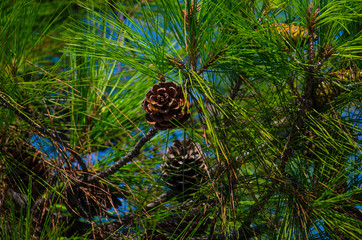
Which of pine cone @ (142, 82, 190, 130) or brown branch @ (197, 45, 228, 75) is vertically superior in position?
brown branch @ (197, 45, 228, 75)

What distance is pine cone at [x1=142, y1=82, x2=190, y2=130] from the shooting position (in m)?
0.54

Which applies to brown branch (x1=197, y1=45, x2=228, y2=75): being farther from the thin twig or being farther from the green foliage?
the thin twig

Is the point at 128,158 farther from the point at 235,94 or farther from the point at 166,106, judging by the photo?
the point at 235,94

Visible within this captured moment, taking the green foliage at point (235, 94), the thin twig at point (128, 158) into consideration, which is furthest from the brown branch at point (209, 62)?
the thin twig at point (128, 158)

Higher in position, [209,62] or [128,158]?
Answer: [209,62]

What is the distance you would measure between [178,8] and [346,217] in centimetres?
38

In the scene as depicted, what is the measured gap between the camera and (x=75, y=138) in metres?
0.80

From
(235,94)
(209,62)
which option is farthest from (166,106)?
(235,94)

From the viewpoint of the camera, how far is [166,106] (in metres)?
0.54

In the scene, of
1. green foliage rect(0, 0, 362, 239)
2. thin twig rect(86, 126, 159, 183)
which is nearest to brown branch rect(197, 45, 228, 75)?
green foliage rect(0, 0, 362, 239)

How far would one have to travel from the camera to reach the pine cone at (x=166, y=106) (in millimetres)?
535

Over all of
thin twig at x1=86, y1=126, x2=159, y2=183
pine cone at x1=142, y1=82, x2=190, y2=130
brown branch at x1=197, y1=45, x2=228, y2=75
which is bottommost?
thin twig at x1=86, y1=126, x2=159, y2=183

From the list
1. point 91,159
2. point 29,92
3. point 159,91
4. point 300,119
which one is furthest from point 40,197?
point 300,119

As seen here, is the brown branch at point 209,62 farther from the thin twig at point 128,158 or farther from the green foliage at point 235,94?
the thin twig at point 128,158
